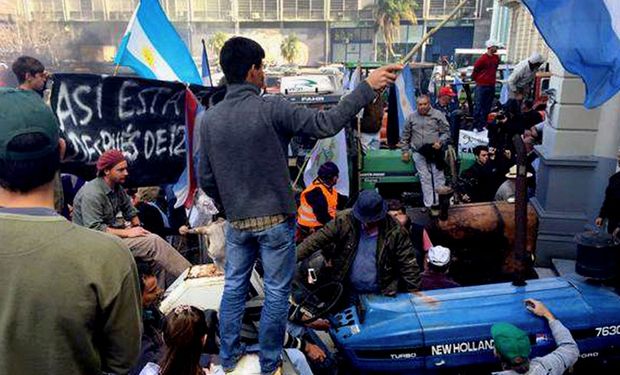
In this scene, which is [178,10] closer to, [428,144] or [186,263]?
[428,144]

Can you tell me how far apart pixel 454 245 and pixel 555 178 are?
4.82 ft

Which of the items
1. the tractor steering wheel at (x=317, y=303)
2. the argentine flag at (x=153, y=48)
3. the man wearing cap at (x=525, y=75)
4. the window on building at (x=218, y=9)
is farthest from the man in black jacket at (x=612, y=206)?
the window on building at (x=218, y=9)

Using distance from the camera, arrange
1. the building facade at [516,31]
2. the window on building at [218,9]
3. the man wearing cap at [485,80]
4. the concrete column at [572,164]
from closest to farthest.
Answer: the concrete column at [572,164], the man wearing cap at [485,80], the building facade at [516,31], the window on building at [218,9]

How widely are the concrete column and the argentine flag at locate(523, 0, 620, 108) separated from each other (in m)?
2.13

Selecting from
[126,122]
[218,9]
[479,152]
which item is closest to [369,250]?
[126,122]

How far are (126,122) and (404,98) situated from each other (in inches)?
249

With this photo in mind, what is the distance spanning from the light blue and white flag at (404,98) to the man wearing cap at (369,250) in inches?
220

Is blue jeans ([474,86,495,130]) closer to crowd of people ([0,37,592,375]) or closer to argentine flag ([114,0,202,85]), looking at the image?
crowd of people ([0,37,592,375])

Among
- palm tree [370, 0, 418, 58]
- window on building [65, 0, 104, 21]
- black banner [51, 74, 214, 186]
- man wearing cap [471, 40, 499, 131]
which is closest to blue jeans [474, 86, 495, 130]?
man wearing cap [471, 40, 499, 131]

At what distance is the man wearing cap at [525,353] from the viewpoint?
3389 millimetres

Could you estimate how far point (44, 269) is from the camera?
1.51 m

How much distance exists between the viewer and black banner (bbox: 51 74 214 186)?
4980 millimetres

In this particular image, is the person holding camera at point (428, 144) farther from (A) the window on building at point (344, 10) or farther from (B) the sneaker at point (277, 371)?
(A) the window on building at point (344, 10)

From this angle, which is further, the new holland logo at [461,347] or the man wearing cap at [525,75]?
the man wearing cap at [525,75]
